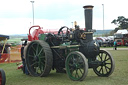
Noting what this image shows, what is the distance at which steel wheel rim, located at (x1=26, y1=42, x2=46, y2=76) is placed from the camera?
8.17 meters

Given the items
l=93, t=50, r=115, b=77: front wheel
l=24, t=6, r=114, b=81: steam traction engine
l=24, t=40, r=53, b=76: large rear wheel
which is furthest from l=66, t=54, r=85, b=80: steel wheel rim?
l=93, t=50, r=115, b=77: front wheel

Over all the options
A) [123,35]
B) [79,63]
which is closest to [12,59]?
[79,63]

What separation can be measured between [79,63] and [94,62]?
852 millimetres

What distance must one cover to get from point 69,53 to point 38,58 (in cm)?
146

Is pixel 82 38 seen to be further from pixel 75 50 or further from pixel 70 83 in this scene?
pixel 70 83

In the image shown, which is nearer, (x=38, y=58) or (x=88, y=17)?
(x=88, y=17)

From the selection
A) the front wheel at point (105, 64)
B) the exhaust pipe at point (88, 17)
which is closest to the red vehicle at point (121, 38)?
the front wheel at point (105, 64)

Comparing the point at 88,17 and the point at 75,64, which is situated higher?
the point at 88,17

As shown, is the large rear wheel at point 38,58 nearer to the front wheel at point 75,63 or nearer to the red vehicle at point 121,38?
the front wheel at point 75,63

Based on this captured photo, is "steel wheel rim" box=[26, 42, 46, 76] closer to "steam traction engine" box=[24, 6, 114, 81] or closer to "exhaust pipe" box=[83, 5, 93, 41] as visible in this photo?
"steam traction engine" box=[24, 6, 114, 81]

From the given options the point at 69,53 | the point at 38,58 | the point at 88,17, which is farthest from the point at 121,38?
the point at 69,53

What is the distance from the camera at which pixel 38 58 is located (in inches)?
325

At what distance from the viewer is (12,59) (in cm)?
1606

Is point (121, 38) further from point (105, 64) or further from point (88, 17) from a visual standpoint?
point (88, 17)
